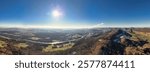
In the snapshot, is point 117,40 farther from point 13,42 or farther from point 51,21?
point 13,42

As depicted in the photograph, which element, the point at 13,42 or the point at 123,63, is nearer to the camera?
the point at 123,63

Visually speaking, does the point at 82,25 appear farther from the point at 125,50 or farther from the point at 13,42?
the point at 13,42

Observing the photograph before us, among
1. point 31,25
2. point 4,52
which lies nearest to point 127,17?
point 31,25

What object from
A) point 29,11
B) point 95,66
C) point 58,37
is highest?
point 29,11

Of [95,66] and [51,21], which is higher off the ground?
[51,21]

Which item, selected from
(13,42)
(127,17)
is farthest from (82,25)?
(13,42)

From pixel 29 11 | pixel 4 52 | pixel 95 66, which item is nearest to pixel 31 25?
pixel 29 11

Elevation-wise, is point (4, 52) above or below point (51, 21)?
below

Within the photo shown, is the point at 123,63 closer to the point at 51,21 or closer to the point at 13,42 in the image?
the point at 51,21
